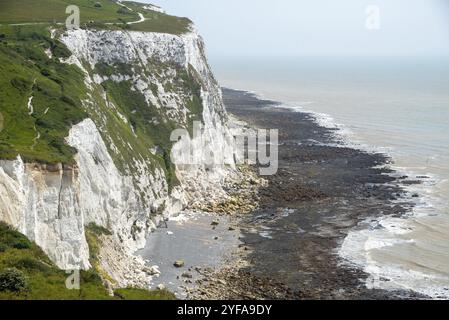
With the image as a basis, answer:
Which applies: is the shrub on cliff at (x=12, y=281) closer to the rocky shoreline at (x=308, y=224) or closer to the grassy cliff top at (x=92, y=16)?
the rocky shoreline at (x=308, y=224)

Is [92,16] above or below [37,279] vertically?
above

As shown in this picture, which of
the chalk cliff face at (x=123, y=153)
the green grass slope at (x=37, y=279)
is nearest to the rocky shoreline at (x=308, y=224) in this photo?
the chalk cliff face at (x=123, y=153)
